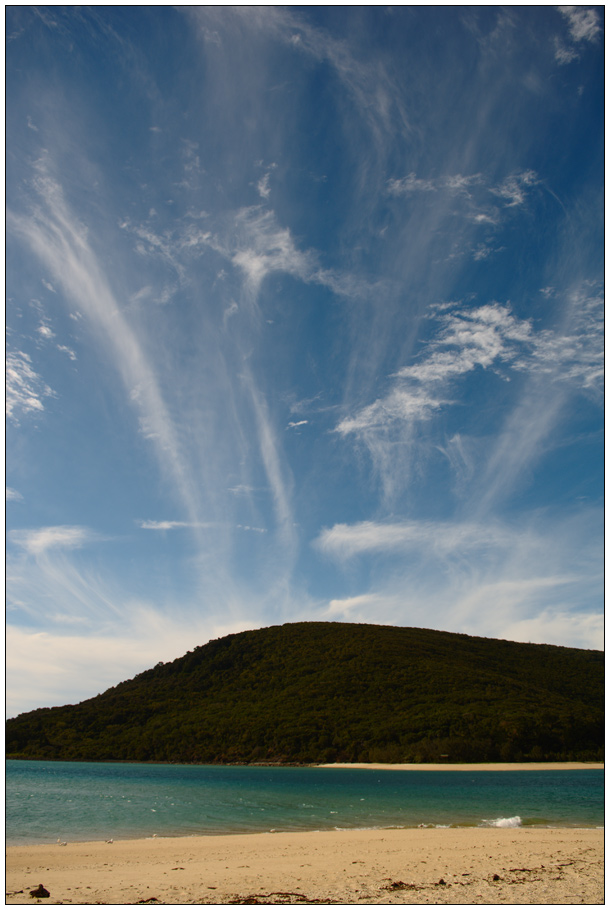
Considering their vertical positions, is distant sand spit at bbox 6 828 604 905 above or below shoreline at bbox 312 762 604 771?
above

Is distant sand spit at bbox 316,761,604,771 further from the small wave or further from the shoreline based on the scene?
the small wave

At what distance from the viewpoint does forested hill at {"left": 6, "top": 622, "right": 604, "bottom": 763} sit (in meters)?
66.3

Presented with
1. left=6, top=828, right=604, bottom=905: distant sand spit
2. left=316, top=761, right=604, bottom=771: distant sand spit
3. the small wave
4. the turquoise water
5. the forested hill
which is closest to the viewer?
left=6, top=828, right=604, bottom=905: distant sand spit

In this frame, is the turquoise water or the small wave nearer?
the small wave

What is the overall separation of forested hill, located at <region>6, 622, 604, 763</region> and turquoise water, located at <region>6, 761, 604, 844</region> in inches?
701

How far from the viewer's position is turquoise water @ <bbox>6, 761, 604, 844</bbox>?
23.4 meters

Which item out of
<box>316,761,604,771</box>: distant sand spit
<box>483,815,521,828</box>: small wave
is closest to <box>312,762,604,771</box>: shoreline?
<box>316,761,604,771</box>: distant sand spit

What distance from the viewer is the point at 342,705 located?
80.2 metres

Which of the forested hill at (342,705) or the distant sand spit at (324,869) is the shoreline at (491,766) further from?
the distant sand spit at (324,869)

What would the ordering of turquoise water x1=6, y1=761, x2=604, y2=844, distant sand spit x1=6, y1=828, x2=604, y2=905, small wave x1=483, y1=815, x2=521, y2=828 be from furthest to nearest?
turquoise water x1=6, y1=761, x2=604, y2=844 → small wave x1=483, y1=815, x2=521, y2=828 → distant sand spit x1=6, y1=828, x2=604, y2=905

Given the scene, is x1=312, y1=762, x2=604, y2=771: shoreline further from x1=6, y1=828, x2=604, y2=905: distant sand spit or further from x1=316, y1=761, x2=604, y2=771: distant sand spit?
x1=6, y1=828, x2=604, y2=905: distant sand spit

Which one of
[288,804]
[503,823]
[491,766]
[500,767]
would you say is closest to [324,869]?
[503,823]

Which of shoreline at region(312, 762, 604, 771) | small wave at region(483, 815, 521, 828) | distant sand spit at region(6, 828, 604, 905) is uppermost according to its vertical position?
distant sand spit at region(6, 828, 604, 905)

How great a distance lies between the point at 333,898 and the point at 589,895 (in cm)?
504
